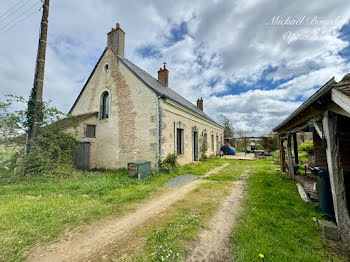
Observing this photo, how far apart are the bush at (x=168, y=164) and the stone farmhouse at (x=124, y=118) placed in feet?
0.89

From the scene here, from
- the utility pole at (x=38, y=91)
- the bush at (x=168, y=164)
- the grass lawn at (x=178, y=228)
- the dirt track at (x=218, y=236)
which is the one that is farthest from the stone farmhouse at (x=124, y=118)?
the dirt track at (x=218, y=236)

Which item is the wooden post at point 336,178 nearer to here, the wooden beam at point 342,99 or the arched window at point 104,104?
the wooden beam at point 342,99

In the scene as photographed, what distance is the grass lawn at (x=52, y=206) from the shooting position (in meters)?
2.53

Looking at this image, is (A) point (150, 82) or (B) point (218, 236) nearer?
(B) point (218, 236)

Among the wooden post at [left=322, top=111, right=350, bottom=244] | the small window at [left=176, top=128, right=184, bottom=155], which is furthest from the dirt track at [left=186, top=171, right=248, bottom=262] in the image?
the small window at [left=176, top=128, right=184, bottom=155]

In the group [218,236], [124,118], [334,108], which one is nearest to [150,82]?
[124,118]

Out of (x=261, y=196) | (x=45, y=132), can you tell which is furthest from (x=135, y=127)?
(x=261, y=196)

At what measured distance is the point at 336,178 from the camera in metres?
2.65

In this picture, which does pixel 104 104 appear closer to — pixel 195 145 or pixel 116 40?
pixel 116 40

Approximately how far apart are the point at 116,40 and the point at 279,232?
12.2m

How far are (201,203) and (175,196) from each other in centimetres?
91

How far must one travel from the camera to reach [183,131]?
392 inches

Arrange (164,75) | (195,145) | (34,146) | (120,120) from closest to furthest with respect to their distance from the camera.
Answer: (34,146)
(120,120)
(195,145)
(164,75)

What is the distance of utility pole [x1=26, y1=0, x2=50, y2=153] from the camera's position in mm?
6980
